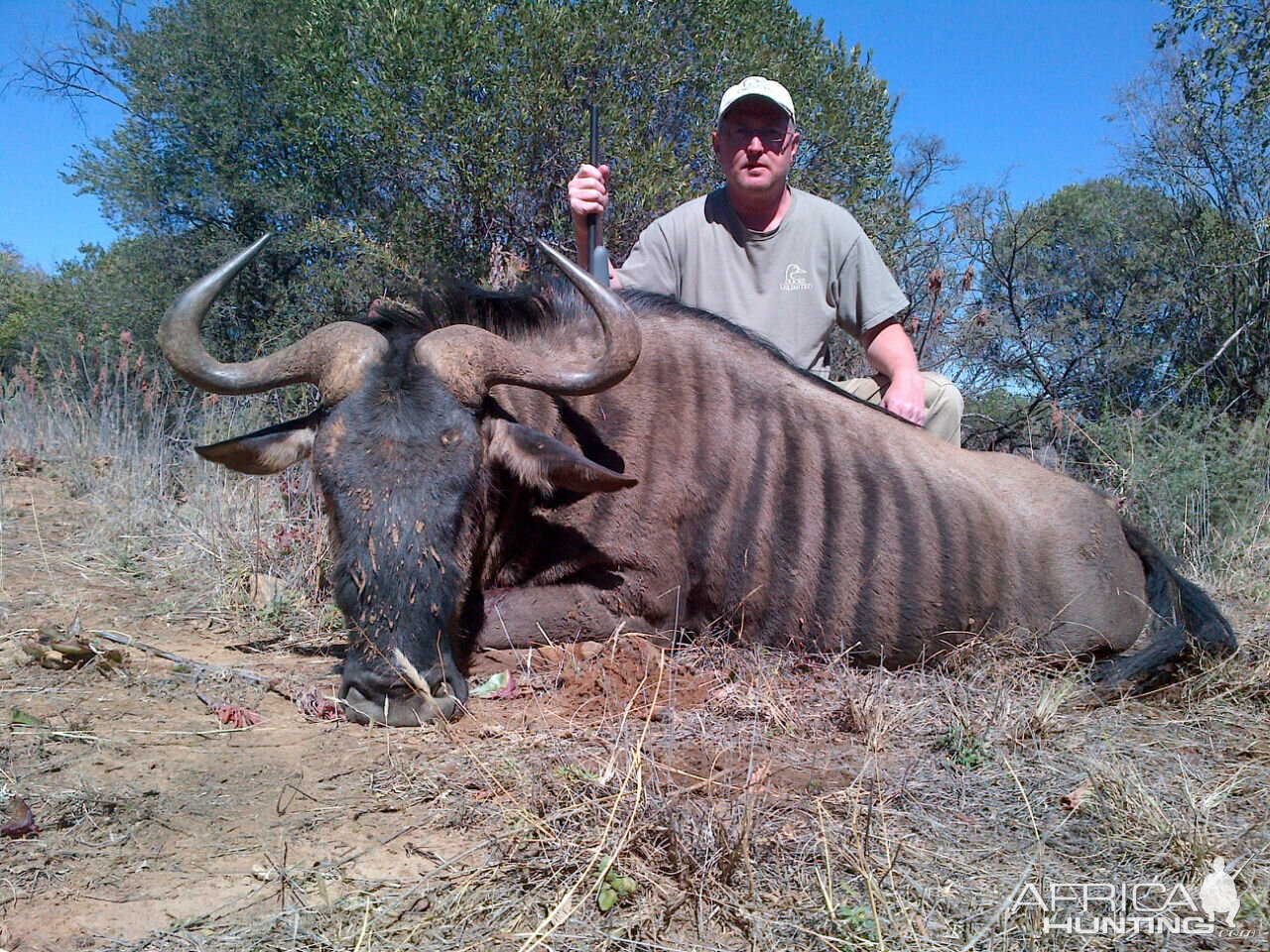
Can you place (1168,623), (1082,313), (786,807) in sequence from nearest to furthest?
1. (786,807)
2. (1168,623)
3. (1082,313)

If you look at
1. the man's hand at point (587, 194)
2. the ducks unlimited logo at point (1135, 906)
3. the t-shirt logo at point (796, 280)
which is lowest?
the ducks unlimited logo at point (1135, 906)

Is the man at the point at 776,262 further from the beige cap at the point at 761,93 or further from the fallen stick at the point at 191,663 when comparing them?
the fallen stick at the point at 191,663

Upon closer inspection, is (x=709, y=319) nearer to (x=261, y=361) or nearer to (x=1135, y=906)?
(x=261, y=361)

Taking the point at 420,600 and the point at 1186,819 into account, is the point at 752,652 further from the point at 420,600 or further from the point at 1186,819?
the point at 1186,819

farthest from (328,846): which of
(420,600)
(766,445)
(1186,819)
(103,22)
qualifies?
(103,22)

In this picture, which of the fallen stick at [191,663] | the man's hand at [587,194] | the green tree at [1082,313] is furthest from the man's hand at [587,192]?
the green tree at [1082,313]

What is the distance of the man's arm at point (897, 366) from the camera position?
13.2 ft

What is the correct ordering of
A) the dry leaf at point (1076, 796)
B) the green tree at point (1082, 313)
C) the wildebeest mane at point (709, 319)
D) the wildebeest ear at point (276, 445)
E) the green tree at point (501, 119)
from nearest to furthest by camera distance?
1. the dry leaf at point (1076, 796)
2. the wildebeest ear at point (276, 445)
3. the wildebeest mane at point (709, 319)
4. the green tree at point (501, 119)
5. the green tree at point (1082, 313)

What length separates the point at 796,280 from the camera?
4371mm

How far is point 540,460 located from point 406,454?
0.46 m

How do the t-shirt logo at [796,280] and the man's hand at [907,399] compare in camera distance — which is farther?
the t-shirt logo at [796,280]

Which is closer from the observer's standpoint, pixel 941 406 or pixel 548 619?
pixel 548 619

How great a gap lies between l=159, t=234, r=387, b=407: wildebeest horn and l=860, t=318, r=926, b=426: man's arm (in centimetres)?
235

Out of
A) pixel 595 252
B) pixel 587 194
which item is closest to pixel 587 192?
pixel 587 194
